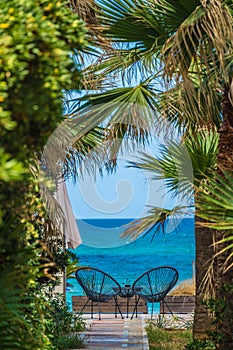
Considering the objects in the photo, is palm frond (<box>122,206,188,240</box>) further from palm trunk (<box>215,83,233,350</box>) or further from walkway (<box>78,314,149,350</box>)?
palm trunk (<box>215,83,233,350</box>)

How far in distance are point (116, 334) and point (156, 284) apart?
62.7 inches

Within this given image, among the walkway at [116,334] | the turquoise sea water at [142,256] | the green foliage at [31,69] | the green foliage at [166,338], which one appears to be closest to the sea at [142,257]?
the turquoise sea water at [142,256]

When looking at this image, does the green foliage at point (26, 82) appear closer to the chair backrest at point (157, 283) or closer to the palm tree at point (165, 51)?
the palm tree at point (165, 51)

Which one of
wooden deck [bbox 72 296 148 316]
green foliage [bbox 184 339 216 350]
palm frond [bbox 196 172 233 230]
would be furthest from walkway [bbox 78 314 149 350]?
palm frond [bbox 196 172 233 230]

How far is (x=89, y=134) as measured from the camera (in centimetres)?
944

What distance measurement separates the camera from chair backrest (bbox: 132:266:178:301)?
36.9 ft

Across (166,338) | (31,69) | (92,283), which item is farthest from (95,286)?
(31,69)

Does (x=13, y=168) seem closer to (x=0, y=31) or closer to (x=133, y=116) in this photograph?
(x=0, y=31)

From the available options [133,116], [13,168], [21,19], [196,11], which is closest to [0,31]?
[21,19]

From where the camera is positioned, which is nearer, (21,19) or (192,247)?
(21,19)

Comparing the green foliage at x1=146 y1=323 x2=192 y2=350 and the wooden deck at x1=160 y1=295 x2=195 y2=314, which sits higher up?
the wooden deck at x1=160 y1=295 x2=195 y2=314

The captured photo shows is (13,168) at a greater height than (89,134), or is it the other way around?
(89,134)

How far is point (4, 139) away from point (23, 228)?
869 mm

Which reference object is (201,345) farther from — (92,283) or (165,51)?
(92,283)
